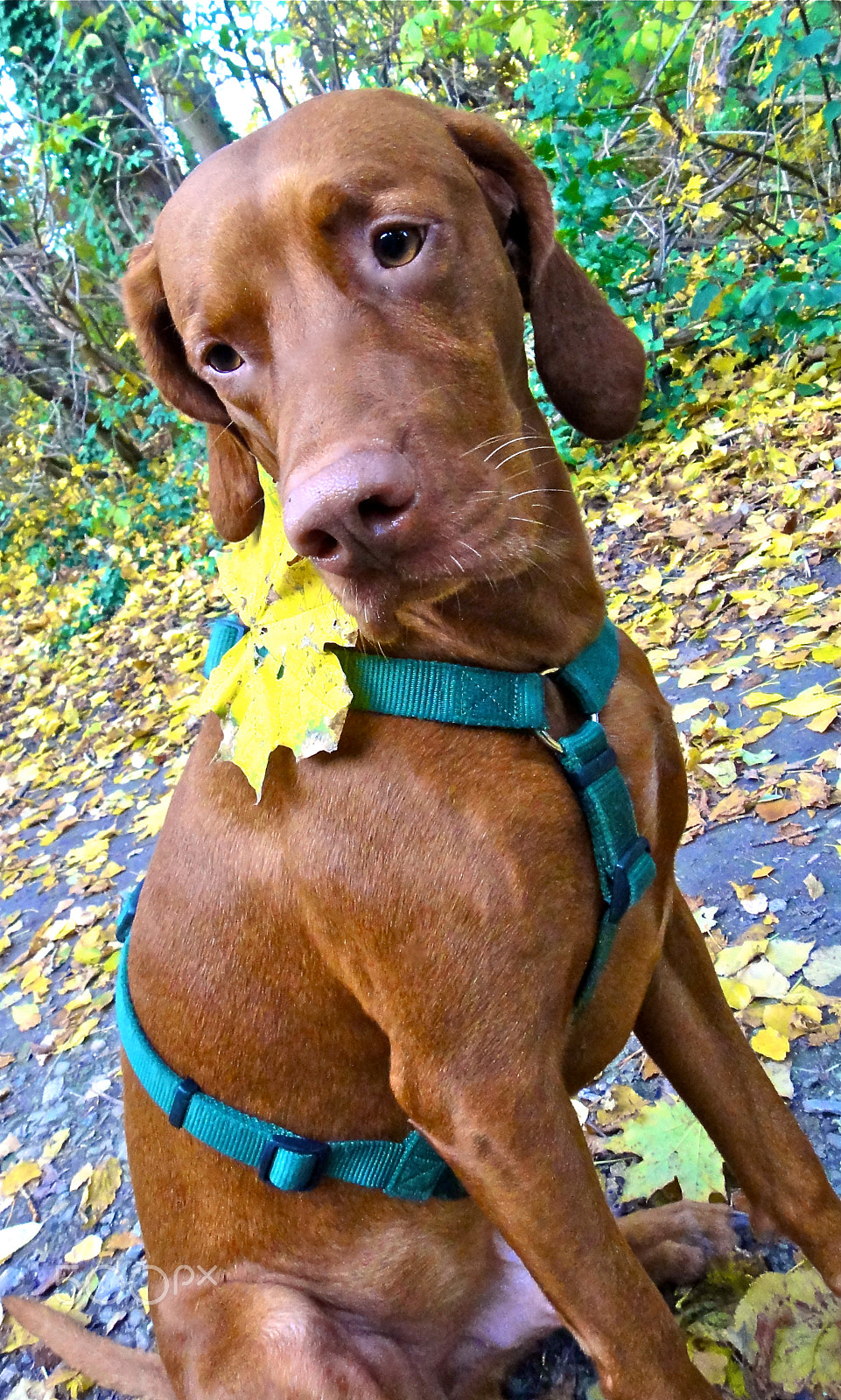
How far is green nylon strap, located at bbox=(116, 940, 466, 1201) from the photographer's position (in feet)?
5.84

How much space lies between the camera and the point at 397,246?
166 centimetres

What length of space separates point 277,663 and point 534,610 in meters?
0.48

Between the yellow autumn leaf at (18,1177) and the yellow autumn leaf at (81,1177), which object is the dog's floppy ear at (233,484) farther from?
the yellow autumn leaf at (18,1177)

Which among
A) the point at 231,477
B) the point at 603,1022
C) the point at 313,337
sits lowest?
the point at 603,1022

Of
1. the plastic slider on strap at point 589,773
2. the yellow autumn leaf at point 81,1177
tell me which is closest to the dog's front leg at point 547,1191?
the plastic slider on strap at point 589,773

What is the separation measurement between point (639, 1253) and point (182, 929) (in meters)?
1.26

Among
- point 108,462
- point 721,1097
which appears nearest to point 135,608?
point 108,462

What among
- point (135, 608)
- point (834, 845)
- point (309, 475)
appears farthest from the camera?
point (135, 608)

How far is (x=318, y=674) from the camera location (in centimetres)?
166

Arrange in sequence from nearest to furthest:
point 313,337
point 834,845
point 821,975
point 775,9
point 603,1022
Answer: point 313,337, point 603,1022, point 821,975, point 834,845, point 775,9

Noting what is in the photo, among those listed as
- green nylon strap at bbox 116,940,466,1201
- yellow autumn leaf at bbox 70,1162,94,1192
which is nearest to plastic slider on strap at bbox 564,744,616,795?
green nylon strap at bbox 116,940,466,1201

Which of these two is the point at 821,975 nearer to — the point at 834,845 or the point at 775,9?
the point at 834,845

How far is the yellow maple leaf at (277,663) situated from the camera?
1.62 metres

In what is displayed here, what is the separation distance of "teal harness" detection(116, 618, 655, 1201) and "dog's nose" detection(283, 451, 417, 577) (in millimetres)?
276
